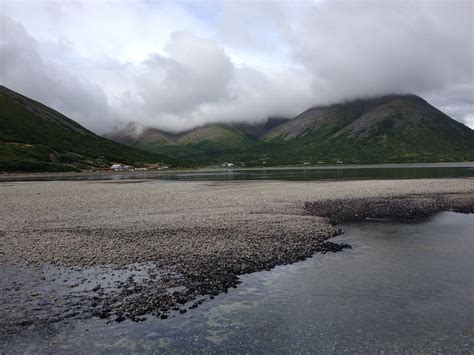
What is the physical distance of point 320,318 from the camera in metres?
15.7

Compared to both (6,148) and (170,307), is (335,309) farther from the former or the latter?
(6,148)

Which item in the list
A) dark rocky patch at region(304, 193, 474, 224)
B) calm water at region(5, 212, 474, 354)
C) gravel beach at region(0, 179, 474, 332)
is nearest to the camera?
calm water at region(5, 212, 474, 354)

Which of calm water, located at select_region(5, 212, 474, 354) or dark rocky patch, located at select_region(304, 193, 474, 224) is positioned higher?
dark rocky patch, located at select_region(304, 193, 474, 224)

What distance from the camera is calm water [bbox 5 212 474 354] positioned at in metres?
13.6

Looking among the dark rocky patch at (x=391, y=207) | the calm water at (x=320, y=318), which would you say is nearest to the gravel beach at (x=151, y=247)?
the dark rocky patch at (x=391, y=207)

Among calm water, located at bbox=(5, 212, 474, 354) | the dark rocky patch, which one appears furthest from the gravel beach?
calm water, located at bbox=(5, 212, 474, 354)

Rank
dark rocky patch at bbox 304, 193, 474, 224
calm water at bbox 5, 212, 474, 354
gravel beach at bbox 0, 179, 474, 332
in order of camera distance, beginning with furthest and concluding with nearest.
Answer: dark rocky patch at bbox 304, 193, 474, 224 < gravel beach at bbox 0, 179, 474, 332 < calm water at bbox 5, 212, 474, 354

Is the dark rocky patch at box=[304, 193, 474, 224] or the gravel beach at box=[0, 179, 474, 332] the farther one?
the dark rocky patch at box=[304, 193, 474, 224]

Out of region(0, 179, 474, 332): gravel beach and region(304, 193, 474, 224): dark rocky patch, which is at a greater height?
region(304, 193, 474, 224): dark rocky patch

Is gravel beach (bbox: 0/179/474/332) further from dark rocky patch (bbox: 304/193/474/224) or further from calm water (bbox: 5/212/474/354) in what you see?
calm water (bbox: 5/212/474/354)

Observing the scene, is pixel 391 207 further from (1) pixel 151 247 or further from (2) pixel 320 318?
(2) pixel 320 318

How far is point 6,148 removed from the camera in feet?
646

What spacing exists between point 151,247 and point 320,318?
14.4 metres

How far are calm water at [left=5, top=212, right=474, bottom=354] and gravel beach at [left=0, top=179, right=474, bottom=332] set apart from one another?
1.28 m
